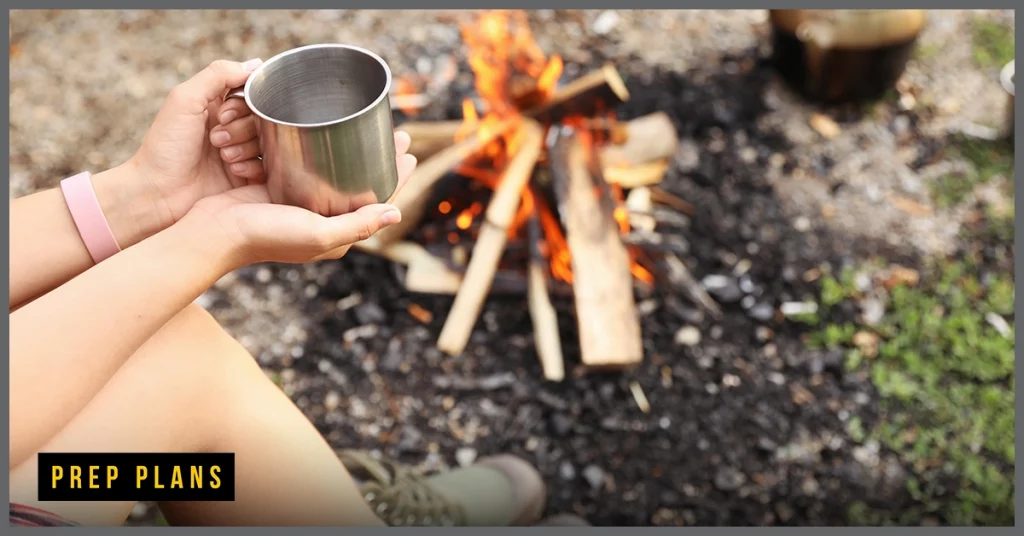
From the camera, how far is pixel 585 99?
359cm

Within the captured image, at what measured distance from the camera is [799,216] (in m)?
3.75

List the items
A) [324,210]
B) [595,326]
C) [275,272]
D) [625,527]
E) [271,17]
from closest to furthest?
[324,210]
[625,527]
[595,326]
[275,272]
[271,17]

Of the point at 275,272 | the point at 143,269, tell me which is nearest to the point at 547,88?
the point at 275,272

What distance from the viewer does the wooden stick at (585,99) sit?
11.5 ft

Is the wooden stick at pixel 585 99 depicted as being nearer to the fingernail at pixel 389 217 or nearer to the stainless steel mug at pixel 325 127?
the stainless steel mug at pixel 325 127

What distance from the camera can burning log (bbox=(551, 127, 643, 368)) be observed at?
10.3 feet

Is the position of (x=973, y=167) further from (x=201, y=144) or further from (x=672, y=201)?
(x=201, y=144)

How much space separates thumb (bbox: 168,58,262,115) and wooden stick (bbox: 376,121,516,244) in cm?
136

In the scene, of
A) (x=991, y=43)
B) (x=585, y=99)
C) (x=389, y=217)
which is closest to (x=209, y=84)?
(x=389, y=217)

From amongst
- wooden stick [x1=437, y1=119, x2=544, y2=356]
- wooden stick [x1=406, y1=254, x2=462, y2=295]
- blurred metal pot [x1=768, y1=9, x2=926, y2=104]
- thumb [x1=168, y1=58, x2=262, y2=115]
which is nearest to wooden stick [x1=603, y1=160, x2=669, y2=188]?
wooden stick [x1=437, y1=119, x2=544, y2=356]

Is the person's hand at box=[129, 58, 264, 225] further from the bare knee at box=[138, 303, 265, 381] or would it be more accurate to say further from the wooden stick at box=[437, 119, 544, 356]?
the wooden stick at box=[437, 119, 544, 356]

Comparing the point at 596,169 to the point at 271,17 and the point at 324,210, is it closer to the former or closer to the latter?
the point at 324,210

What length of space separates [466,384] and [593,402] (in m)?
0.46

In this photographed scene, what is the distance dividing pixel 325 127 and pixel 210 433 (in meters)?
0.77
